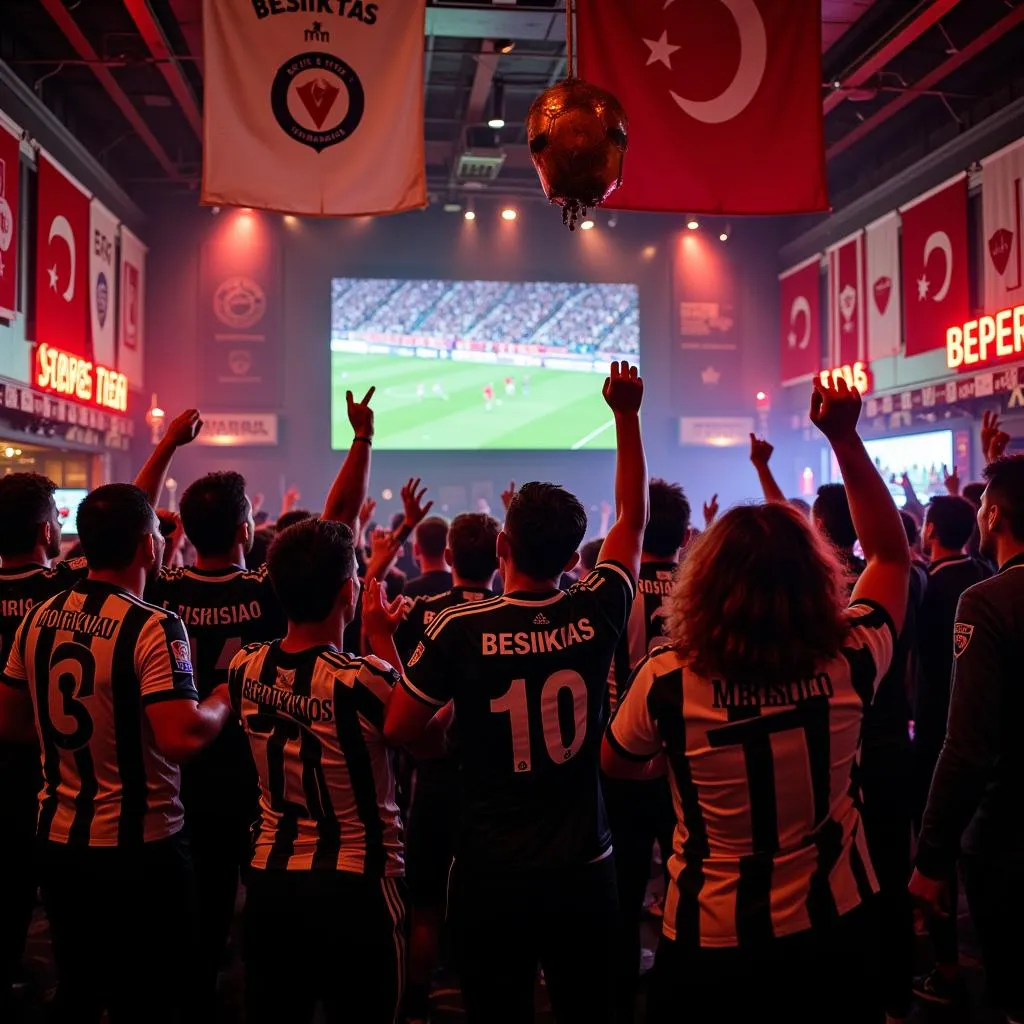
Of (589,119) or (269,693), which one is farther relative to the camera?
(589,119)

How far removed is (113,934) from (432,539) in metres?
2.47

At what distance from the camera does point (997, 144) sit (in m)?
11.4

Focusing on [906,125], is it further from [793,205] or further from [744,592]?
[744,592]

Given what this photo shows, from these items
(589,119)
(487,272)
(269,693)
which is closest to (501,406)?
(487,272)

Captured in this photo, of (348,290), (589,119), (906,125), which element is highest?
(906,125)

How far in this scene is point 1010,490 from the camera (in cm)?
246

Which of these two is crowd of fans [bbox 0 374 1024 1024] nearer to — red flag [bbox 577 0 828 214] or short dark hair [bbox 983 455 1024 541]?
short dark hair [bbox 983 455 1024 541]

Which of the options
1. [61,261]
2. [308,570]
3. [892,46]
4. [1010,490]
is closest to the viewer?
[308,570]

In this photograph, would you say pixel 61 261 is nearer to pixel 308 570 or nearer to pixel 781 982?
pixel 308 570

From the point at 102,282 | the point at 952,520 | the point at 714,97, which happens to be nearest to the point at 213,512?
the point at 952,520

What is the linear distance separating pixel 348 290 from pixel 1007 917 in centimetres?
1590

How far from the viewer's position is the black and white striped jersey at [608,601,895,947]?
1.79 m

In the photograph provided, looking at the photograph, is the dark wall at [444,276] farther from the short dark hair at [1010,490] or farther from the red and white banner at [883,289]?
the short dark hair at [1010,490]

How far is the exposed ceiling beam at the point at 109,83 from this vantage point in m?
9.96
